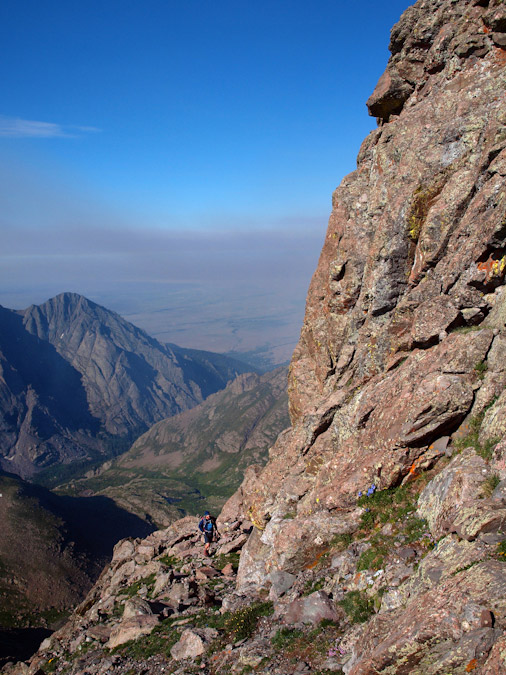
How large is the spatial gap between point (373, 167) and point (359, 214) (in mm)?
3902

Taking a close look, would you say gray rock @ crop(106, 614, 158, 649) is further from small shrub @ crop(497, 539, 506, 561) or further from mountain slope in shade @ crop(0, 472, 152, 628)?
mountain slope in shade @ crop(0, 472, 152, 628)

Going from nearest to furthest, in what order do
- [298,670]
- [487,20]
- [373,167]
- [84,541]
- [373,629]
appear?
[373,629] → [298,670] → [487,20] → [373,167] → [84,541]

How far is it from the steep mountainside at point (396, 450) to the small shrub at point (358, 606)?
81mm

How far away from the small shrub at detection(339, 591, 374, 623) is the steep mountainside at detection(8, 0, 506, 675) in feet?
0.27

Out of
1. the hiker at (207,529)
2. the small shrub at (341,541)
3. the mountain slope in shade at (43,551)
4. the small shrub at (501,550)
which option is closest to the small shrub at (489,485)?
the small shrub at (501,550)

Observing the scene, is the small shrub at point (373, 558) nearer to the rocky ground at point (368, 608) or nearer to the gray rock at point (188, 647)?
the rocky ground at point (368, 608)

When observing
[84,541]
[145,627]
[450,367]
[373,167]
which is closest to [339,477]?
[450,367]

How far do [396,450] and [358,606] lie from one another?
7803 millimetres

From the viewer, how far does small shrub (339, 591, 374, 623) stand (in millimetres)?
15414

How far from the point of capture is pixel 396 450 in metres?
21.0

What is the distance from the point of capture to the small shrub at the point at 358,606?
15.4m

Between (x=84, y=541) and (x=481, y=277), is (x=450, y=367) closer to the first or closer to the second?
(x=481, y=277)

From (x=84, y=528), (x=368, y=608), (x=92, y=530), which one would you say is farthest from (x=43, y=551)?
(x=368, y=608)

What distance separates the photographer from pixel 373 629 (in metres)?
12.6
